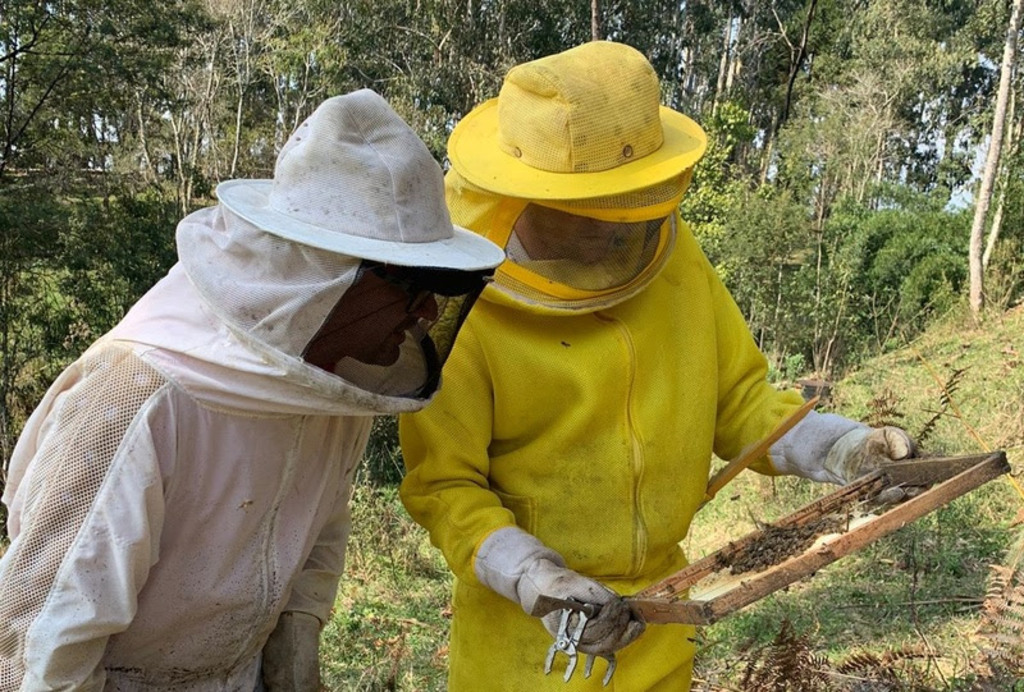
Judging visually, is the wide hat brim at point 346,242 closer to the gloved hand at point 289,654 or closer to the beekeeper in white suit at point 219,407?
the beekeeper in white suit at point 219,407

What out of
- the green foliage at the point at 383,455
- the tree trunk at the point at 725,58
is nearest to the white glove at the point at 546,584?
the green foliage at the point at 383,455

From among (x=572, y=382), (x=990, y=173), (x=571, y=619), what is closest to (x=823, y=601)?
(x=572, y=382)

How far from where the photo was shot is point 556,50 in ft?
72.3

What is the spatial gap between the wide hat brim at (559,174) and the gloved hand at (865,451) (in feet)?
2.77

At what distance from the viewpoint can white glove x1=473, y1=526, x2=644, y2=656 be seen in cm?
189

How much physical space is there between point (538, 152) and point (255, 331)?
2.87ft

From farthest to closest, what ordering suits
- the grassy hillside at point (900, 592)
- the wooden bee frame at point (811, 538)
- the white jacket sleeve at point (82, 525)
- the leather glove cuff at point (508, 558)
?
the grassy hillside at point (900, 592) < the leather glove cuff at point (508, 558) < the wooden bee frame at point (811, 538) < the white jacket sleeve at point (82, 525)

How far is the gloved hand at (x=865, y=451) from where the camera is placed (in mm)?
2287

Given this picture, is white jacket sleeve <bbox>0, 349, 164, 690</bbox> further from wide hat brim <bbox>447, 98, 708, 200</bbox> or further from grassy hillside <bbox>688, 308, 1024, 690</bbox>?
grassy hillside <bbox>688, 308, 1024, 690</bbox>

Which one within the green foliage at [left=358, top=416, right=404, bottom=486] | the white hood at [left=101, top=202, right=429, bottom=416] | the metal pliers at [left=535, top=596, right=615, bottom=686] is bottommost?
the green foliage at [left=358, top=416, right=404, bottom=486]

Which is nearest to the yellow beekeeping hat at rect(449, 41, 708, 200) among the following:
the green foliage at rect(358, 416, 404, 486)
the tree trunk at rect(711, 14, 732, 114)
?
the green foliage at rect(358, 416, 404, 486)

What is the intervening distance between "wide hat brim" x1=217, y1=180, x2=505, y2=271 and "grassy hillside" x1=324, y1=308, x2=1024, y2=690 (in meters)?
2.16

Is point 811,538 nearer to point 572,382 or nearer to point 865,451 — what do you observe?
point 865,451

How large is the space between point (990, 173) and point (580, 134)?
15.9 meters
